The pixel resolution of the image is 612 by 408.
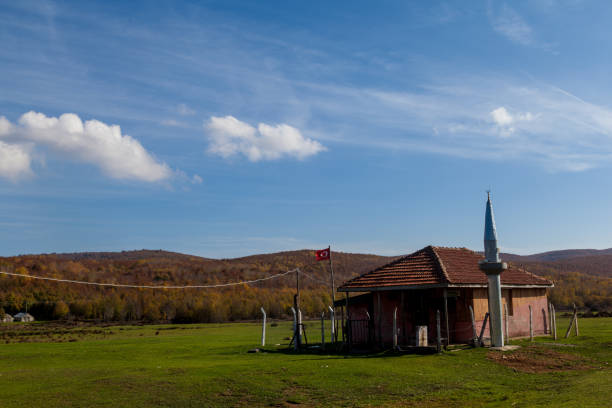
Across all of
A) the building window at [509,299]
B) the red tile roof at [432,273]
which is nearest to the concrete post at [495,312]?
the red tile roof at [432,273]

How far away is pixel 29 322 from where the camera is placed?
282 ft

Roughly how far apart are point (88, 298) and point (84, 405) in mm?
91112

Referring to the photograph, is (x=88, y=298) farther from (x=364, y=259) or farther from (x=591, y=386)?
(x=591, y=386)

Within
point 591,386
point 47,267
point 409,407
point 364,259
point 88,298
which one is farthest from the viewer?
point 364,259

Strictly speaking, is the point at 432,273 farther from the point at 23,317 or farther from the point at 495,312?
the point at 23,317

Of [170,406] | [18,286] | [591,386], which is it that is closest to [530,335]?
[591,386]

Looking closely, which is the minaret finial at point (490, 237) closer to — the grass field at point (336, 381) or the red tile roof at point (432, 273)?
the red tile roof at point (432, 273)

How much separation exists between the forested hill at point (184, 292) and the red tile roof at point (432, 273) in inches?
1547

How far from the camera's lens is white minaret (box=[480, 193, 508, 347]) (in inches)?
1041

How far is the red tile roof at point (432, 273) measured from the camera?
2816 cm

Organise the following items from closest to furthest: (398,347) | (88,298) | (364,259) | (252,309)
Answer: (398,347), (252,309), (88,298), (364,259)

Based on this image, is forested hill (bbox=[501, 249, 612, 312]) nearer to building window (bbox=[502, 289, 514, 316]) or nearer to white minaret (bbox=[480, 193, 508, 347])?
building window (bbox=[502, 289, 514, 316])

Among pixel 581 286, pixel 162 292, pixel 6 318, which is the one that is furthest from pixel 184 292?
pixel 581 286

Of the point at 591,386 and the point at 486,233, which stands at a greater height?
the point at 486,233
